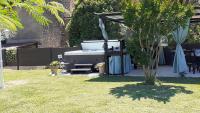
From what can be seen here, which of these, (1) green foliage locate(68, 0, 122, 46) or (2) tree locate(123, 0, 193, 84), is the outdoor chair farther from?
(1) green foliage locate(68, 0, 122, 46)

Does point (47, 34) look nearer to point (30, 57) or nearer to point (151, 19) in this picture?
point (30, 57)

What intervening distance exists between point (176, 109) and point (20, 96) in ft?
18.2

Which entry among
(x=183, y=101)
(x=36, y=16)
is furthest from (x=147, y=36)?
(x=36, y=16)

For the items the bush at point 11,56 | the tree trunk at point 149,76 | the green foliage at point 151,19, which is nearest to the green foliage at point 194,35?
the green foliage at point 151,19

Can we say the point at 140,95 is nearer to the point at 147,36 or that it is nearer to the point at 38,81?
the point at 147,36

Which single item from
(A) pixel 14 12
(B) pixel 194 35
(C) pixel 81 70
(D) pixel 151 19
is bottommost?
(C) pixel 81 70

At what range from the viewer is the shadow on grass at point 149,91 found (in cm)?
1104

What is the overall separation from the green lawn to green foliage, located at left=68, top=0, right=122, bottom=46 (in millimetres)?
8319

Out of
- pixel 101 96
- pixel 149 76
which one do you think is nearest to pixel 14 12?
pixel 101 96

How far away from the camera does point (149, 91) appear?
12.0 metres

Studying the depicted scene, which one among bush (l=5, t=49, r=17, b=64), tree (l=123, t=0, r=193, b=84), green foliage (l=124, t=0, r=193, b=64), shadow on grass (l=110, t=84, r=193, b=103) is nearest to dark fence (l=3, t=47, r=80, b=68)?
bush (l=5, t=49, r=17, b=64)

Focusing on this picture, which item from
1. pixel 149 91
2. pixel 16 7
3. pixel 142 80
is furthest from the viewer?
pixel 142 80

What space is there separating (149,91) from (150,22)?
2.68m

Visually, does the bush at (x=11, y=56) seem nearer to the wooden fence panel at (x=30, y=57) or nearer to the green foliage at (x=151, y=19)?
the wooden fence panel at (x=30, y=57)
